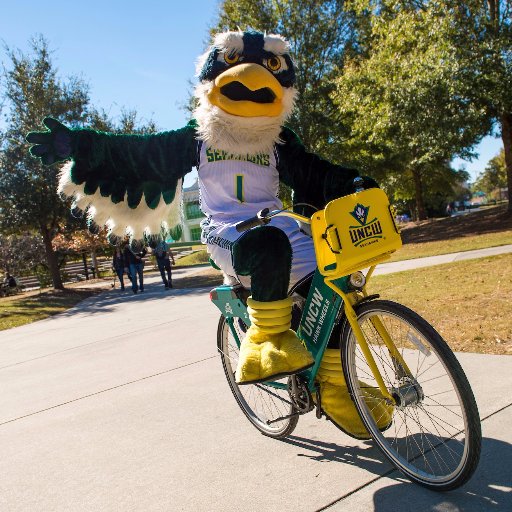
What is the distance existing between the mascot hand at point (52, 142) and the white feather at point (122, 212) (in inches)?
7.9

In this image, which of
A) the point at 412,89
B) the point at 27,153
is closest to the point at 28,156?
the point at 27,153

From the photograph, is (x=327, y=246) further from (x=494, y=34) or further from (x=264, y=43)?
(x=494, y=34)

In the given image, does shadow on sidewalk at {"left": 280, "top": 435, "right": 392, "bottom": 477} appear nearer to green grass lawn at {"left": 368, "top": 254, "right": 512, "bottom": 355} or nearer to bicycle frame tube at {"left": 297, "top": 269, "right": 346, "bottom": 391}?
bicycle frame tube at {"left": 297, "top": 269, "right": 346, "bottom": 391}

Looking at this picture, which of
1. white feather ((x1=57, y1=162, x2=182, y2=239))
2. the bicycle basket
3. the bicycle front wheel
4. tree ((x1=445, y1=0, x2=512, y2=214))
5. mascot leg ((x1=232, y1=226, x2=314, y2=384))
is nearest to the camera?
the bicycle front wheel

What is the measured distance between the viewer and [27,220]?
54.8 ft

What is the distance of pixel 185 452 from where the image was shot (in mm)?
3000

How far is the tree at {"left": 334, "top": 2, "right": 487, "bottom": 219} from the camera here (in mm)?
15250

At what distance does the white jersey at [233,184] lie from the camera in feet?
10.2

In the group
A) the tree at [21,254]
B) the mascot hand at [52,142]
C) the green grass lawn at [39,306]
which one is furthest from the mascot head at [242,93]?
the tree at [21,254]

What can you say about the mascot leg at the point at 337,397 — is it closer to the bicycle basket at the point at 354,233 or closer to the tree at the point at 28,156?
the bicycle basket at the point at 354,233

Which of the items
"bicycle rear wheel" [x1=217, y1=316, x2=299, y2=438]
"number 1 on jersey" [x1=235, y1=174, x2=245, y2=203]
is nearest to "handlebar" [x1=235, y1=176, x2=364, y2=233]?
"number 1 on jersey" [x1=235, y1=174, x2=245, y2=203]

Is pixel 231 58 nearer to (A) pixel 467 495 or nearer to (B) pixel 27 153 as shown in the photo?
(A) pixel 467 495

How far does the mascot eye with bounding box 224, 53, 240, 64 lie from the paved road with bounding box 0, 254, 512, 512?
2230 mm

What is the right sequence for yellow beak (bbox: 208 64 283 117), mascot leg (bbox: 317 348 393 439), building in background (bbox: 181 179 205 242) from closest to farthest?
mascot leg (bbox: 317 348 393 439), yellow beak (bbox: 208 64 283 117), building in background (bbox: 181 179 205 242)
